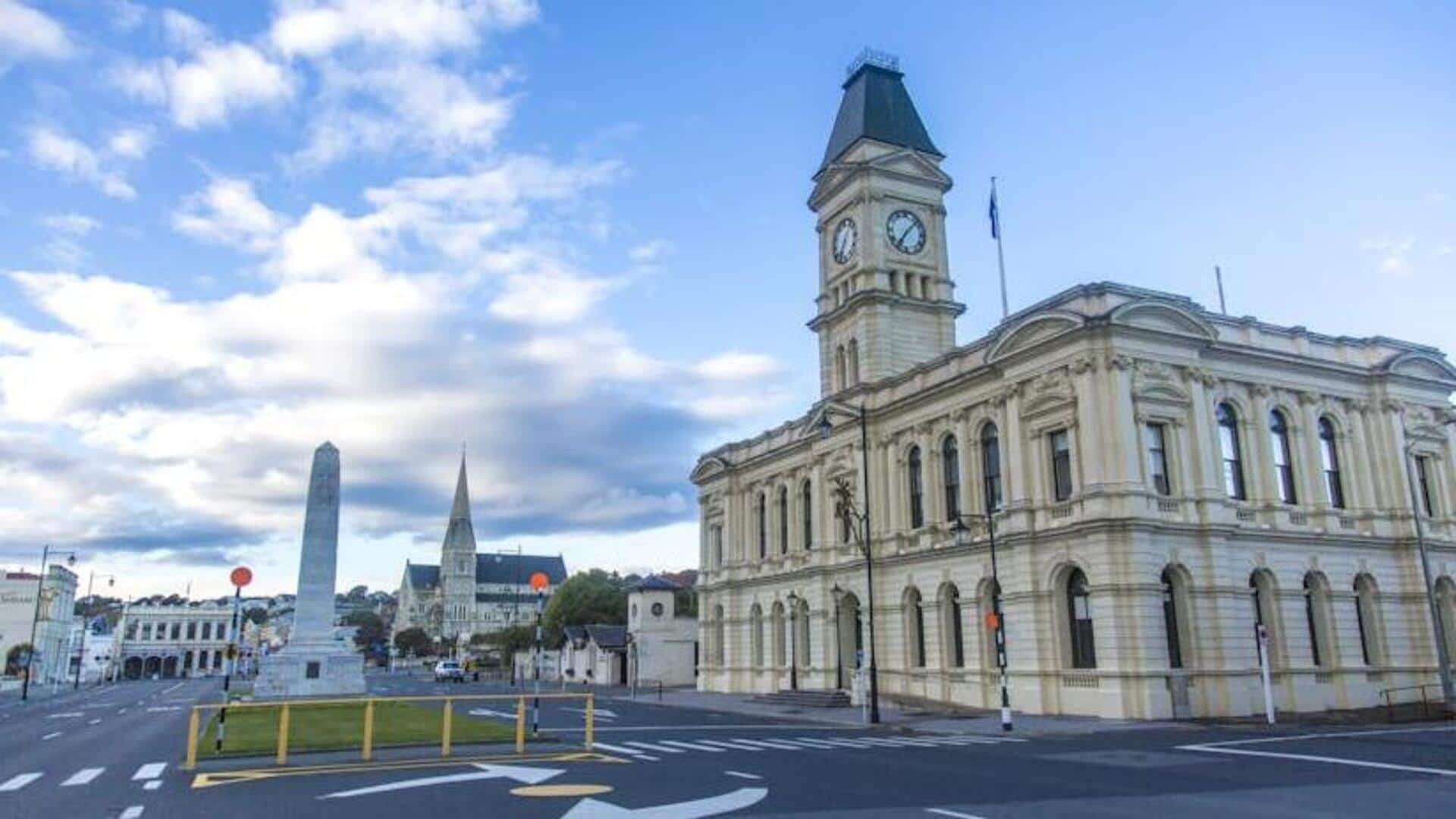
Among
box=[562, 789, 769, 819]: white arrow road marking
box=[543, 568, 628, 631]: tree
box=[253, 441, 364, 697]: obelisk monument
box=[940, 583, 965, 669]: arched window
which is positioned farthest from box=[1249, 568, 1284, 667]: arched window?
box=[543, 568, 628, 631]: tree

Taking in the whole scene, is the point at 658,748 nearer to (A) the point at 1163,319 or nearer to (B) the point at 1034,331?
(B) the point at 1034,331

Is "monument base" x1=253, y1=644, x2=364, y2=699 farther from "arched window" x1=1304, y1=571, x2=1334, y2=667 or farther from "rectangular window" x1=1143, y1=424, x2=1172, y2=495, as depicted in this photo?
"arched window" x1=1304, y1=571, x2=1334, y2=667

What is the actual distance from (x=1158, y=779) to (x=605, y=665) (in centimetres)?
6640

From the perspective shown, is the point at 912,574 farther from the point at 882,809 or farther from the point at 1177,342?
the point at 882,809

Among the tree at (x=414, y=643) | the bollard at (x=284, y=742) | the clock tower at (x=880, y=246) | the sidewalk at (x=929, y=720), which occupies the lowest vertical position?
the sidewalk at (x=929, y=720)

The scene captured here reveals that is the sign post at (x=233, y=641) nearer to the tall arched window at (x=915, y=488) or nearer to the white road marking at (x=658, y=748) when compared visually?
the white road marking at (x=658, y=748)

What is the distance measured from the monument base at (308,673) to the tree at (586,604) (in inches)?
1985

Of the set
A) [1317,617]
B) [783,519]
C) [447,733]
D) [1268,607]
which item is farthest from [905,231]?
[447,733]

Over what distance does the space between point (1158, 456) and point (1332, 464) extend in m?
10.1

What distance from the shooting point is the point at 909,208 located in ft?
171

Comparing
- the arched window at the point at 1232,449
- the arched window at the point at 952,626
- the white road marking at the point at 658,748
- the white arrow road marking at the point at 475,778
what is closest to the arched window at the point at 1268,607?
the arched window at the point at 1232,449

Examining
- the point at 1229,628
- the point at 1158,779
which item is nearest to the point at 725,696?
the point at 1229,628

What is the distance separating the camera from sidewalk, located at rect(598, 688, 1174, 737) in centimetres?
2936

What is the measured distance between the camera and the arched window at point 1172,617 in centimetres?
3353
